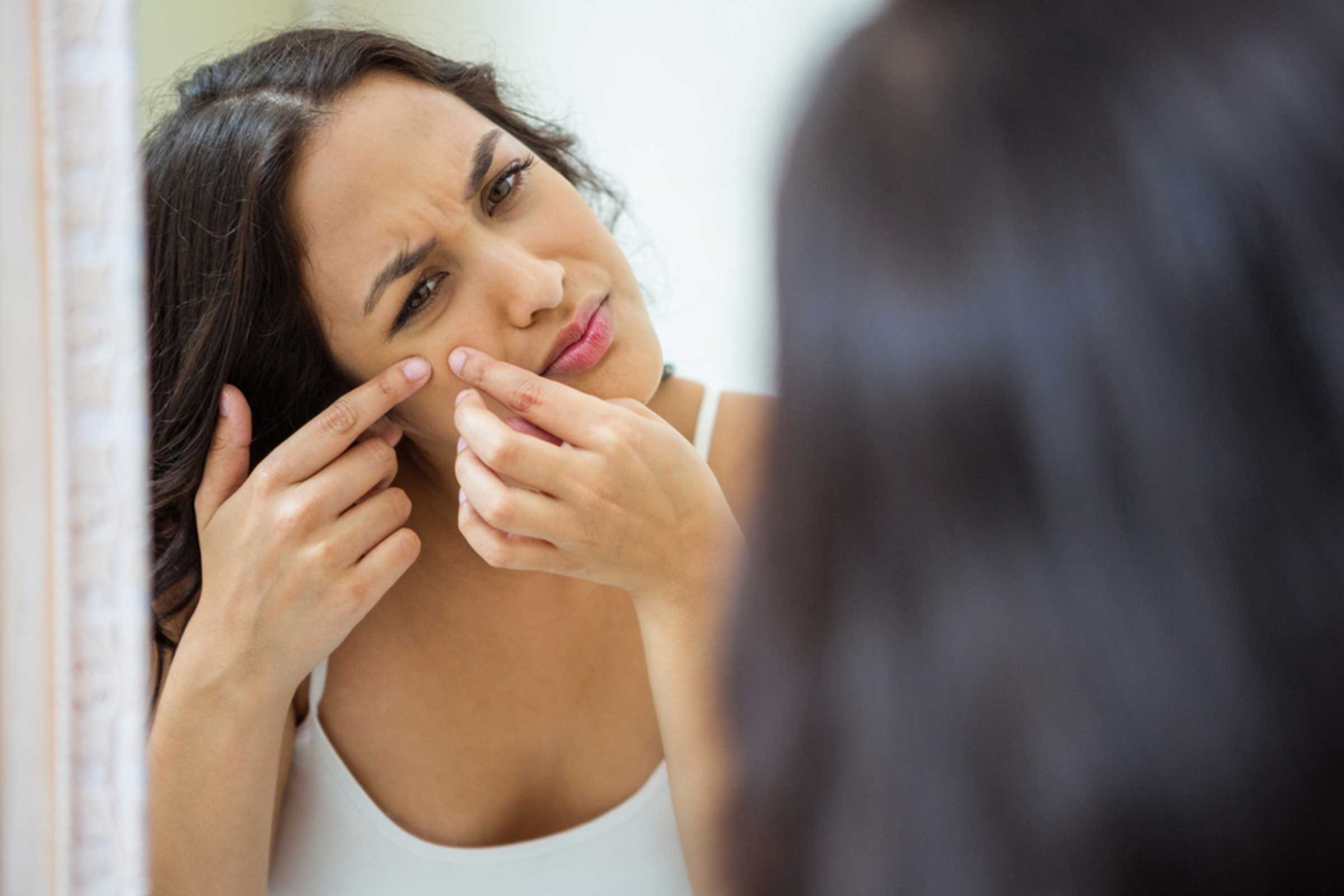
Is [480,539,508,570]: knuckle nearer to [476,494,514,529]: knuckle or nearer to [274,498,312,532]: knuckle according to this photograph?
[476,494,514,529]: knuckle

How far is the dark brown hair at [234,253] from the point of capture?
2.11 feet

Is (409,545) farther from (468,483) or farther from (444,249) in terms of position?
(444,249)

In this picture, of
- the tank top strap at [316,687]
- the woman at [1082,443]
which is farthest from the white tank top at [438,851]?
the woman at [1082,443]

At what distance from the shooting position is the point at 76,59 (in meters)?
0.51

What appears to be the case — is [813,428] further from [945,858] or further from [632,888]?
[632,888]

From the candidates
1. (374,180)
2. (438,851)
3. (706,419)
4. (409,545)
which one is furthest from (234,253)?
(438,851)

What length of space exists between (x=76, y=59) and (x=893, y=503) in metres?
0.46

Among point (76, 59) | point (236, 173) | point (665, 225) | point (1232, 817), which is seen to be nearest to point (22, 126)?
point (76, 59)

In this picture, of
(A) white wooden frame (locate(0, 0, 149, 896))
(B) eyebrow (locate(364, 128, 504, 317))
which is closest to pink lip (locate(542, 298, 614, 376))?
(B) eyebrow (locate(364, 128, 504, 317))

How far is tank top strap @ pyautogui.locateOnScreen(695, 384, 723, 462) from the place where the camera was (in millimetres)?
702

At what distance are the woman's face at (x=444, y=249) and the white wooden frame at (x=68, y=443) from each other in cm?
12

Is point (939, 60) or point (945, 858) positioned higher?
point (939, 60)

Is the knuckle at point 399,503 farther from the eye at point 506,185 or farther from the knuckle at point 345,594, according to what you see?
the eye at point 506,185

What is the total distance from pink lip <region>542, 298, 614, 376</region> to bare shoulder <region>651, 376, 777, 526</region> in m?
0.08
